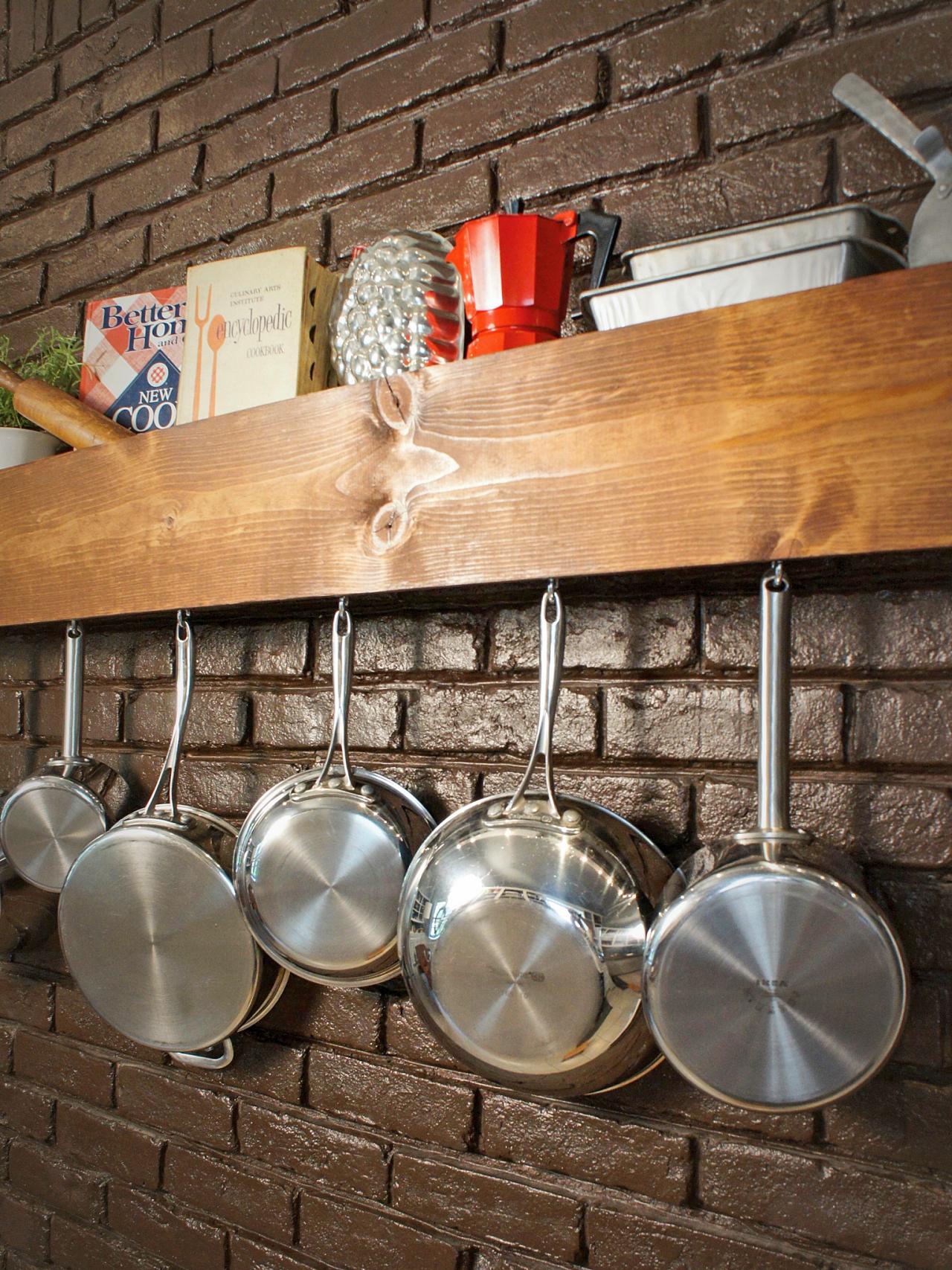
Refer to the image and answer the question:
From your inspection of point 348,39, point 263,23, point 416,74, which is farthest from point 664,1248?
point 263,23

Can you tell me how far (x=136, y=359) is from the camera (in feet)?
4.05

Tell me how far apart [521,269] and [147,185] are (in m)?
0.85

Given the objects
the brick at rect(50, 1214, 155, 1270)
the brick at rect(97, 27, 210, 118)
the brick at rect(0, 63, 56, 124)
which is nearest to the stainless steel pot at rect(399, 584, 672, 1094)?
the brick at rect(50, 1214, 155, 1270)

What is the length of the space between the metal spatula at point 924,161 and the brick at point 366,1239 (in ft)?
3.24

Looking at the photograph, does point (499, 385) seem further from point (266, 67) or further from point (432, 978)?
point (266, 67)

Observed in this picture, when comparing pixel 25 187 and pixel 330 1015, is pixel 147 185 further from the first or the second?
pixel 330 1015

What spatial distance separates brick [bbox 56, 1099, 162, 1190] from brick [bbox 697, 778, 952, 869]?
0.91m

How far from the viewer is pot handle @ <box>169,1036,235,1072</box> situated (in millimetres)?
1146

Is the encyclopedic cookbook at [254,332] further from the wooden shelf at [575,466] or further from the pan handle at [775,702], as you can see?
the pan handle at [775,702]

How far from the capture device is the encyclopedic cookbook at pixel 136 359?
1.21 m

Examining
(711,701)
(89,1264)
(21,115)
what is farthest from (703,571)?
(21,115)

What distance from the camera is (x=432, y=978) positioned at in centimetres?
84

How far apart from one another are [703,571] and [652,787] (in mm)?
228

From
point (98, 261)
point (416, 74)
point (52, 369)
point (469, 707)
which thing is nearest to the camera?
point (469, 707)
